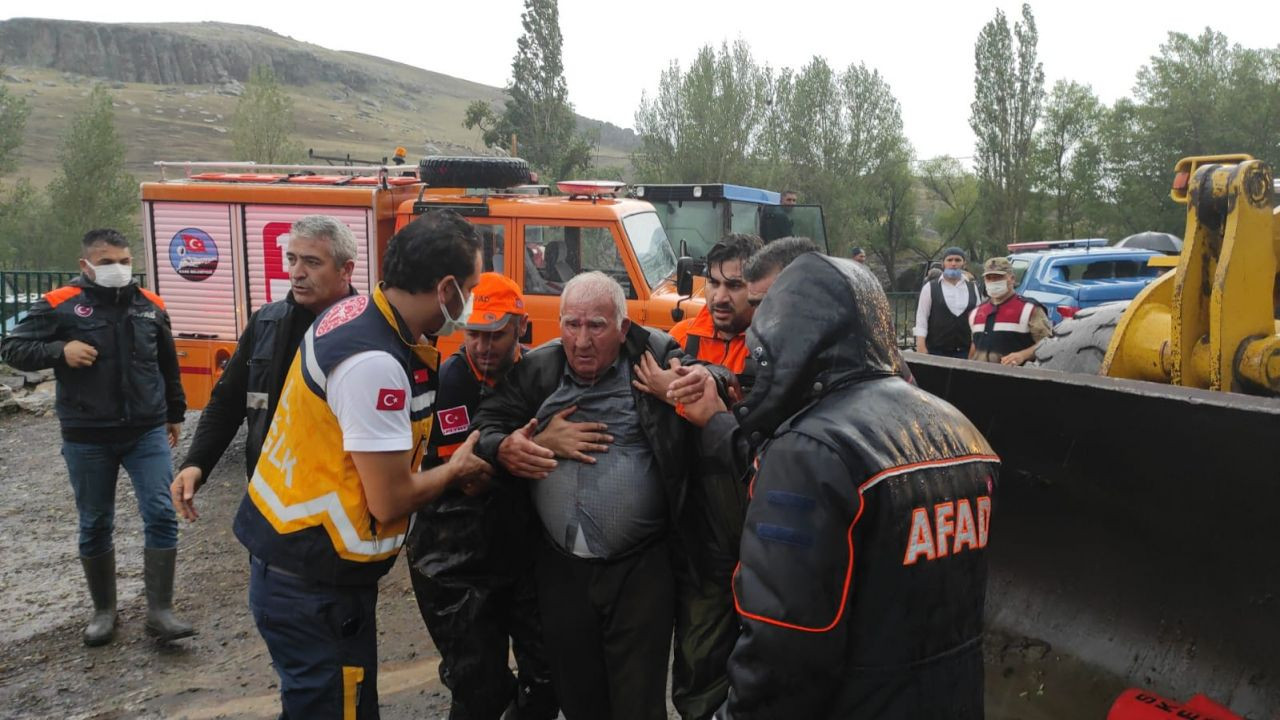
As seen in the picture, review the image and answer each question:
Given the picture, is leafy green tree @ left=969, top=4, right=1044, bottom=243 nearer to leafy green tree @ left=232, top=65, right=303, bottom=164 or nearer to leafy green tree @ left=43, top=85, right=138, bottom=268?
leafy green tree @ left=232, top=65, right=303, bottom=164

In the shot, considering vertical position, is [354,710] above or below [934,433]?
below

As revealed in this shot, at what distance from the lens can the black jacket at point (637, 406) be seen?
9.74 feet

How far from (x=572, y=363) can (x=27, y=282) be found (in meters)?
13.3

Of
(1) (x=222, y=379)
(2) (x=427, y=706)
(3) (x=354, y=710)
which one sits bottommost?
(2) (x=427, y=706)

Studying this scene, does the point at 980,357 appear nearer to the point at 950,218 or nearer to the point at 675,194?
the point at 675,194

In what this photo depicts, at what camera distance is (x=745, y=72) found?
155 ft

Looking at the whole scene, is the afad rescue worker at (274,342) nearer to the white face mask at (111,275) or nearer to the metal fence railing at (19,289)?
the white face mask at (111,275)

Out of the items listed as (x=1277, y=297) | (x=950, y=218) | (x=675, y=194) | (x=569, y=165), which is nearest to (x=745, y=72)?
(x=569, y=165)

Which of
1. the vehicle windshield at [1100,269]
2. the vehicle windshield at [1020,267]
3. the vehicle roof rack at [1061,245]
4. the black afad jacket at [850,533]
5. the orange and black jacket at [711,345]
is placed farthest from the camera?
the vehicle roof rack at [1061,245]

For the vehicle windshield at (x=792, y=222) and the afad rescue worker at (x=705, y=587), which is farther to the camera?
the vehicle windshield at (x=792, y=222)

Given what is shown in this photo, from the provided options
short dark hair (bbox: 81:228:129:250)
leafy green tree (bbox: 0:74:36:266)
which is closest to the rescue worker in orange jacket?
short dark hair (bbox: 81:228:129:250)

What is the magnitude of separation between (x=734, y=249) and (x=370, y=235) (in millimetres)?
4635

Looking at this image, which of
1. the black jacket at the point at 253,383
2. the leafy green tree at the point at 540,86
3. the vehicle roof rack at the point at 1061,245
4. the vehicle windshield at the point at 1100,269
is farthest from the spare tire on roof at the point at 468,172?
the leafy green tree at the point at 540,86

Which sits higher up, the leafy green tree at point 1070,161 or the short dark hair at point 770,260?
the leafy green tree at point 1070,161
